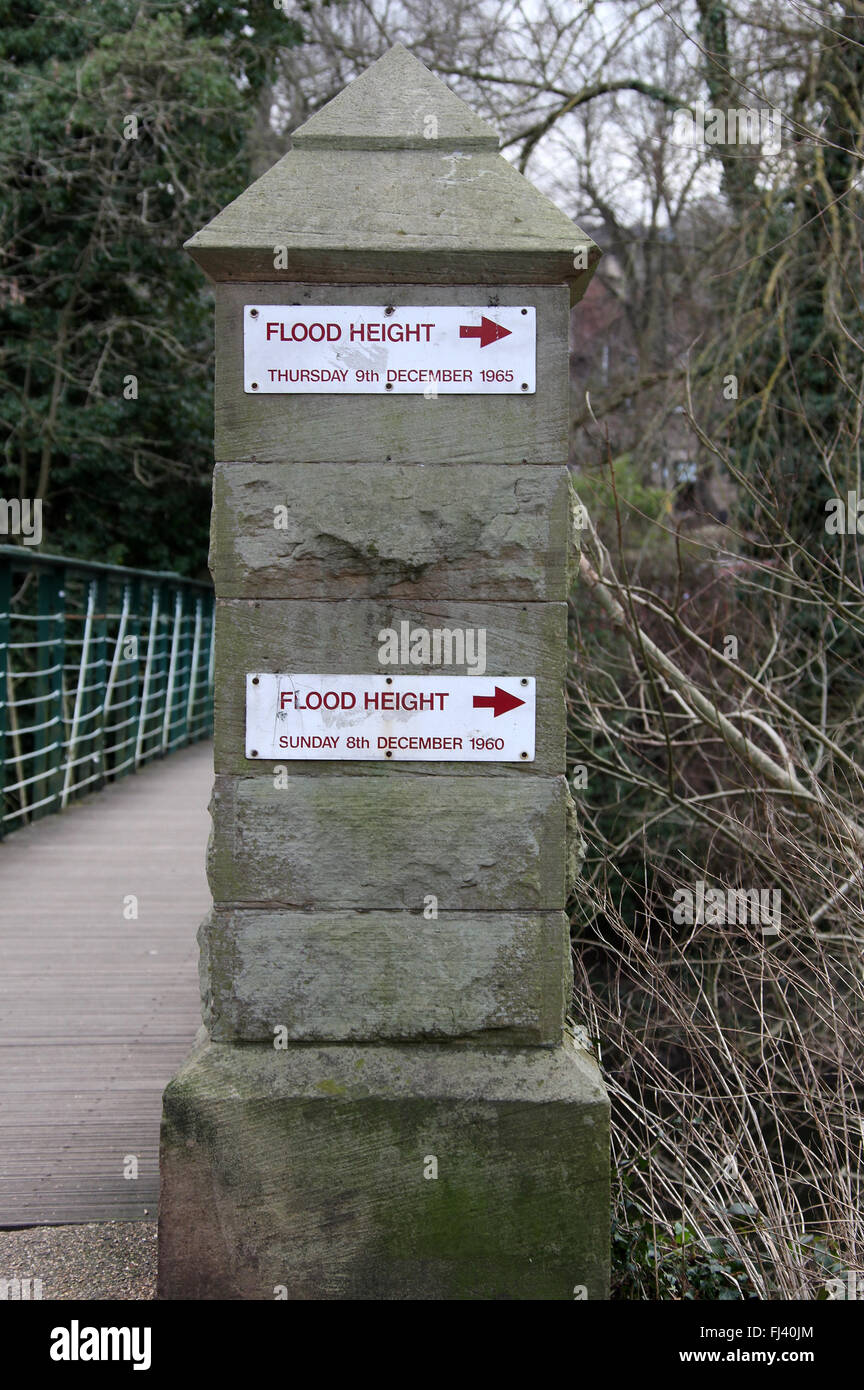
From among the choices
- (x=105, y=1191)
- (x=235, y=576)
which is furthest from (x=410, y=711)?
(x=105, y=1191)

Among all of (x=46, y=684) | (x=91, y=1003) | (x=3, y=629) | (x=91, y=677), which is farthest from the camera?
(x=91, y=677)

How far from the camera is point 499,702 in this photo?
112 inches

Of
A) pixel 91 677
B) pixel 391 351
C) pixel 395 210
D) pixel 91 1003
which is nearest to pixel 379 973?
pixel 391 351

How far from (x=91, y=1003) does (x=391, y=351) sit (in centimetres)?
319

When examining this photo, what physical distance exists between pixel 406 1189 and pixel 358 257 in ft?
6.51

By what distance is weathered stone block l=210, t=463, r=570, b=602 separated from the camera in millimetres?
2803

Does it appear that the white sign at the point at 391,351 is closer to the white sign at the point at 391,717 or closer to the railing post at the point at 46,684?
the white sign at the point at 391,717

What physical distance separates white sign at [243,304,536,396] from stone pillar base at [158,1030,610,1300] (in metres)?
1.51

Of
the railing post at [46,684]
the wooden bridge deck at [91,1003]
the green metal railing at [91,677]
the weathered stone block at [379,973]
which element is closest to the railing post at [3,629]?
the green metal railing at [91,677]

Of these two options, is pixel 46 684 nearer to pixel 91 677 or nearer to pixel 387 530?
pixel 91 677

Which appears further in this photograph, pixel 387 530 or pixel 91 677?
pixel 91 677

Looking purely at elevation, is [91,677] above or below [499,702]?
below

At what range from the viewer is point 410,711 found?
2842 mm

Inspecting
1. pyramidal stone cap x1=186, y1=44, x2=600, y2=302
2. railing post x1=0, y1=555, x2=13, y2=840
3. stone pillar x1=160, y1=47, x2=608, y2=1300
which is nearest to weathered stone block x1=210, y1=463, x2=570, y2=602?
stone pillar x1=160, y1=47, x2=608, y2=1300
